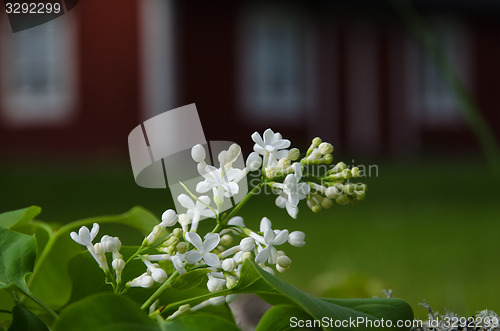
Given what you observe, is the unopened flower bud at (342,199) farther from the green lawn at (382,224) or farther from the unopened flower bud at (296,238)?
the green lawn at (382,224)

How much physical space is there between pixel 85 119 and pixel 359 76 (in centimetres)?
352

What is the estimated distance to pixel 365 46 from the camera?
9852mm

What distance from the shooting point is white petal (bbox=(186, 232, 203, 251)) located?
1.86 feet

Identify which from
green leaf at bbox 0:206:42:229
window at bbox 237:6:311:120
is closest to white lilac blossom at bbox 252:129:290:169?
green leaf at bbox 0:206:42:229

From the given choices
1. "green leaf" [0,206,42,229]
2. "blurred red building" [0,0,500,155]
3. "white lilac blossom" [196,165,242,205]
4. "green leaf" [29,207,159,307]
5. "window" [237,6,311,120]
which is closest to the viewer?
"white lilac blossom" [196,165,242,205]

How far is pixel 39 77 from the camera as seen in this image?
8.66 meters

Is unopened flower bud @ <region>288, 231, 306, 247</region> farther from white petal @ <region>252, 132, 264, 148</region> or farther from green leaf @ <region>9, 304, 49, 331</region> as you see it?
green leaf @ <region>9, 304, 49, 331</region>

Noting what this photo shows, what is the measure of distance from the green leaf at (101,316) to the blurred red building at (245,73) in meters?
7.50

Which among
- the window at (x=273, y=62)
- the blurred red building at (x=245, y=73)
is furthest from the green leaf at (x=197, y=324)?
the window at (x=273, y=62)

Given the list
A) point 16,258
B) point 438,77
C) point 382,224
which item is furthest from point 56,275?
point 438,77

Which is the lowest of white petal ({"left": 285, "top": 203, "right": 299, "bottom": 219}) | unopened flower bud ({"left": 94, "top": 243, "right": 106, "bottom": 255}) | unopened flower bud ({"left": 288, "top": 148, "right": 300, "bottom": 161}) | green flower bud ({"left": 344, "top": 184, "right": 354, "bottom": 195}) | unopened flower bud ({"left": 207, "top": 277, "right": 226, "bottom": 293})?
unopened flower bud ({"left": 207, "top": 277, "right": 226, "bottom": 293})

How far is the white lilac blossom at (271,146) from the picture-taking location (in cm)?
59

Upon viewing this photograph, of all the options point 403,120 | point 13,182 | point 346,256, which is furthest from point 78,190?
point 403,120

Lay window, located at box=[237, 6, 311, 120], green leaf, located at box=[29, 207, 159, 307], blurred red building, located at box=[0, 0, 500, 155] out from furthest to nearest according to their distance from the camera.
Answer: window, located at box=[237, 6, 311, 120] < blurred red building, located at box=[0, 0, 500, 155] < green leaf, located at box=[29, 207, 159, 307]
